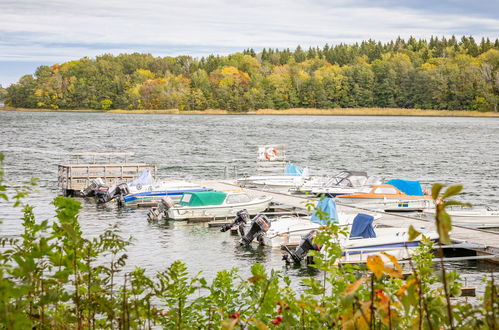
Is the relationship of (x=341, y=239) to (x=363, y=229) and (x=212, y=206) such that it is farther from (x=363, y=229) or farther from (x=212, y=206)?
(x=212, y=206)

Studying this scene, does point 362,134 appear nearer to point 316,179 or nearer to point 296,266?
point 316,179

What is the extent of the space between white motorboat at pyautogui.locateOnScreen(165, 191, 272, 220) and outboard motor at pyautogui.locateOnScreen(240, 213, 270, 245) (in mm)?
5088

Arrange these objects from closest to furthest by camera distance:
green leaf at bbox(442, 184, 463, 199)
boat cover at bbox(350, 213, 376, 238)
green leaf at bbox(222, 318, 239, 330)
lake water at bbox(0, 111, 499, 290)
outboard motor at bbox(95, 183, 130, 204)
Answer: green leaf at bbox(442, 184, 463, 199)
green leaf at bbox(222, 318, 239, 330)
boat cover at bbox(350, 213, 376, 238)
lake water at bbox(0, 111, 499, 290)
outboard motor at bbox(95, 183, 130, 204)

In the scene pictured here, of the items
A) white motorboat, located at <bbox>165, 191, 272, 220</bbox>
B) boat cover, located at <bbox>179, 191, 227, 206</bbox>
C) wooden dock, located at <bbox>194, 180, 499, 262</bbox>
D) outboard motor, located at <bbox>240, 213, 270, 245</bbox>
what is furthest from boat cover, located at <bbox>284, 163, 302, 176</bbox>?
outboard motor, located at <bbox>240, 213, 270, 245</bbox>

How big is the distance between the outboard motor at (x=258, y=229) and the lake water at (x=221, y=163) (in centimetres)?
37

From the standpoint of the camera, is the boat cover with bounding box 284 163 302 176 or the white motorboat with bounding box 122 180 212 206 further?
the boat cover with bounding box 284 163 302 176

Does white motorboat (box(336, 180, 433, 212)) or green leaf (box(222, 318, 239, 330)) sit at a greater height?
green leaf (box(222, 318, 239, 330))

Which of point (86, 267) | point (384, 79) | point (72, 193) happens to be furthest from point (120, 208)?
point (384, 79)

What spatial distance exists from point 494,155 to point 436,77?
108 meters

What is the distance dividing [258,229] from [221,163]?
39.0 m

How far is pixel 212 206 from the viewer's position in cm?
2731

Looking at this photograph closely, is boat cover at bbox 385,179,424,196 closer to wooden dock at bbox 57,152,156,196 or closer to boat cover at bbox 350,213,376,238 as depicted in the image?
boat cover at bbox 350,213,376,238

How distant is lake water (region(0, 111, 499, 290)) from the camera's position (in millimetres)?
21266

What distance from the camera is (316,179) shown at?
114ft
